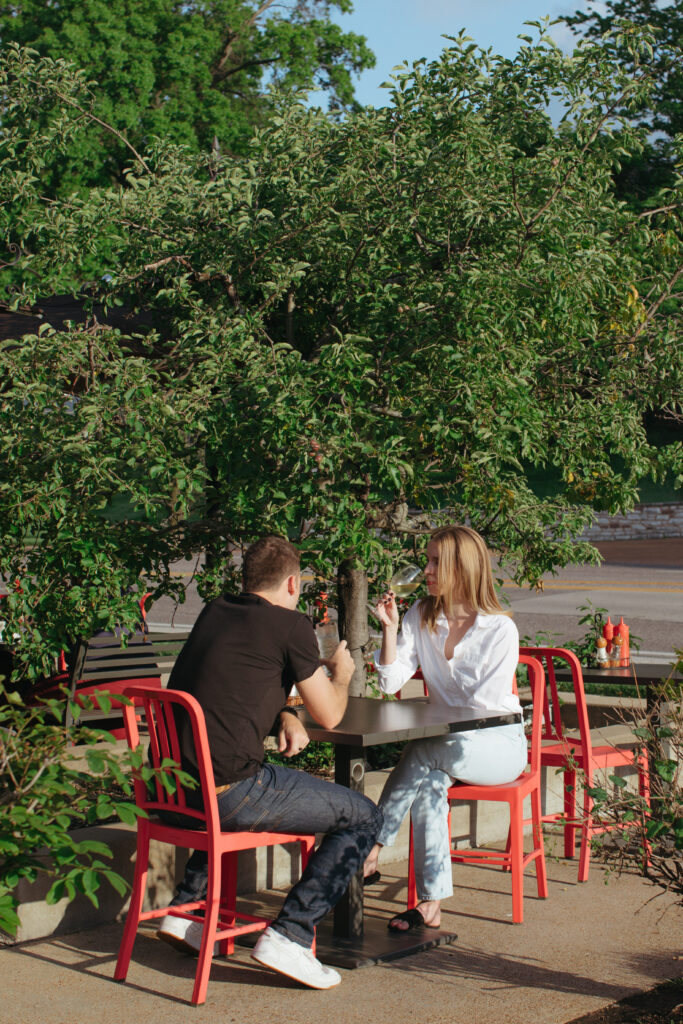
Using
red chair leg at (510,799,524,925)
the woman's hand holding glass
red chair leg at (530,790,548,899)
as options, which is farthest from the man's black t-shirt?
red chair leg at (530,790,548,899)

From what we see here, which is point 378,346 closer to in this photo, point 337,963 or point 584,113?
point 584,113

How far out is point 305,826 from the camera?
13.2ft

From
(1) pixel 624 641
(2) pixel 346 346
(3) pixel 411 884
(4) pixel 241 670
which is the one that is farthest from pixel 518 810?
(1) pixel 624 641

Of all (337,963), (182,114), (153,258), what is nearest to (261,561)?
(337,963)

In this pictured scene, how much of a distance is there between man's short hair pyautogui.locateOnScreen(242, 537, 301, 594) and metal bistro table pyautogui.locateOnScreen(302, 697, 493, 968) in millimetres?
567

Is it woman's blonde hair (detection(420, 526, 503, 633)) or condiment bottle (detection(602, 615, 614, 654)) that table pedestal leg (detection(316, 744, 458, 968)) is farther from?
condiment bottle (detection(602, 615, 614, 654))

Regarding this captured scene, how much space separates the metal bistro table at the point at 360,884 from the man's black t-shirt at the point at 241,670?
289mm

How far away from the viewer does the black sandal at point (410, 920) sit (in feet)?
14.4

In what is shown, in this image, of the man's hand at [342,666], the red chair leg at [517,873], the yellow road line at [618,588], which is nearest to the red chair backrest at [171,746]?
the man's hand at [342,666]

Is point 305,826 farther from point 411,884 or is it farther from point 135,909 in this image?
point 411,884

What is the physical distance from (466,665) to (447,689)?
16 centimetres

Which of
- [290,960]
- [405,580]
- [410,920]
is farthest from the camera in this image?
[405,580]

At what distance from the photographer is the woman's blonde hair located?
16.1ft

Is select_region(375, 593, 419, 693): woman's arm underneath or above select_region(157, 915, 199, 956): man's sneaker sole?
above
